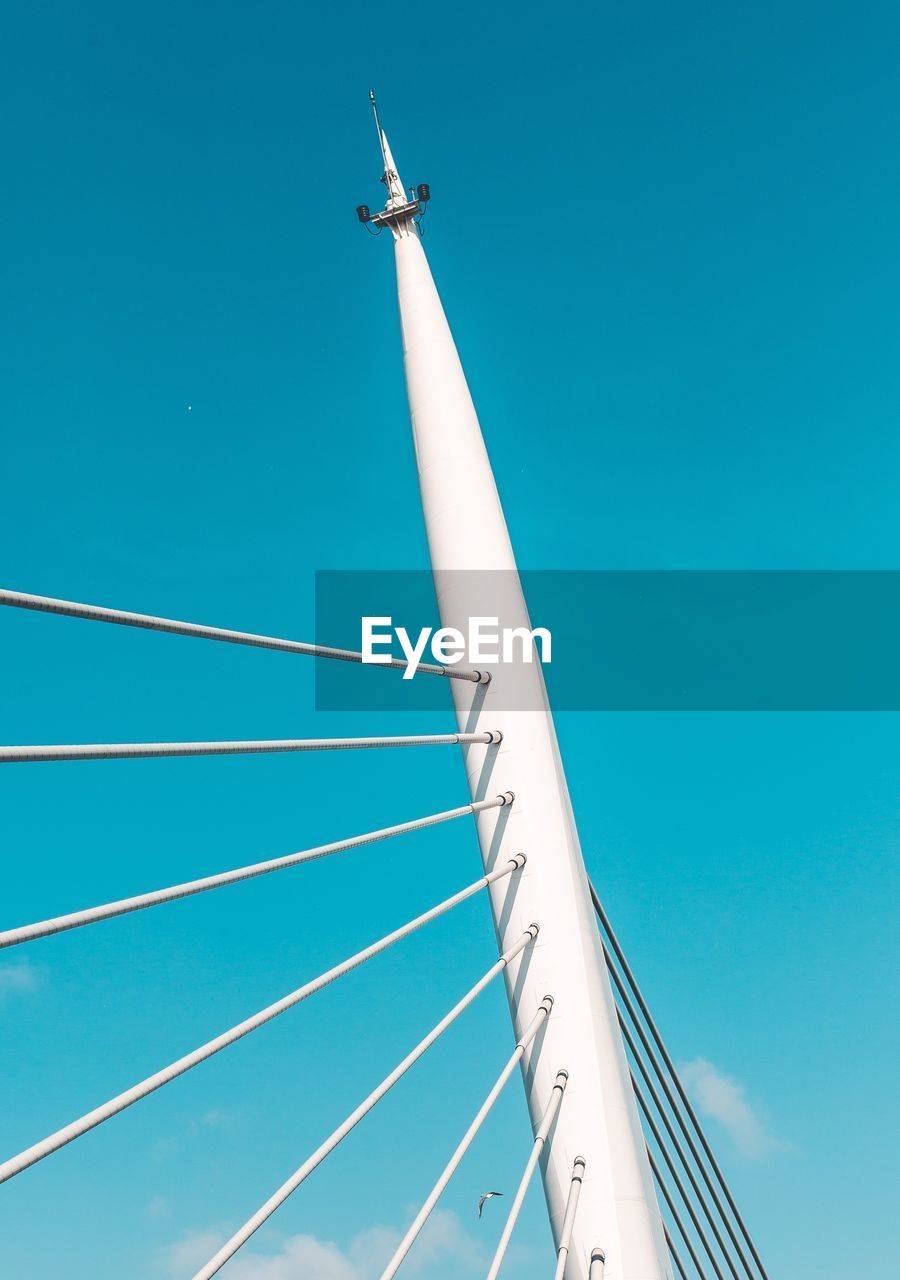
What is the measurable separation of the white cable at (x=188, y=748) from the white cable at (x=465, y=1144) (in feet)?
5.55

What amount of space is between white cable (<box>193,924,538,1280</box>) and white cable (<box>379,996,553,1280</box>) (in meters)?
0.36

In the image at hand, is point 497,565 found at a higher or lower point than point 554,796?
higher

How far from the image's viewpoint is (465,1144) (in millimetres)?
5895

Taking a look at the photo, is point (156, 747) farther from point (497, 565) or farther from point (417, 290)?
point (417, 290)

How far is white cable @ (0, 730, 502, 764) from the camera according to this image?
425 cm

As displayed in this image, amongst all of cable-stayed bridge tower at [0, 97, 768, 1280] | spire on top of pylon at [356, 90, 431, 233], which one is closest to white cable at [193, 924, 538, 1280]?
cable-stayed bridge tower at [0, 97, 768, 1280]

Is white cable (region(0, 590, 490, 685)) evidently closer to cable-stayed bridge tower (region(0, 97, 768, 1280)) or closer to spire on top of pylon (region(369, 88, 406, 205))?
cable-stayed bridge tower (region(0, 97, 768, 1280))

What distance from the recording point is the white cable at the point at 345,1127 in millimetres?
4539

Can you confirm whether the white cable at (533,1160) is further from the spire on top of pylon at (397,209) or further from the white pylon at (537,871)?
the spire on top of pylon at (397,209)

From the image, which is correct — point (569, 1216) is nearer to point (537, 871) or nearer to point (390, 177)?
point (537, 871)

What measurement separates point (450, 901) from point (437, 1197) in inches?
62.4

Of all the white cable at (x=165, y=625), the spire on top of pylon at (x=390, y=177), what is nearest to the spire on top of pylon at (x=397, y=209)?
the spire on top of pylon at (x=390, y=177)

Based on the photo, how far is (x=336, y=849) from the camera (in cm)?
603

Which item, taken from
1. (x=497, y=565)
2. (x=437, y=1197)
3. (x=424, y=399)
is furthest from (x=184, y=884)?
(x=424, y=399)
